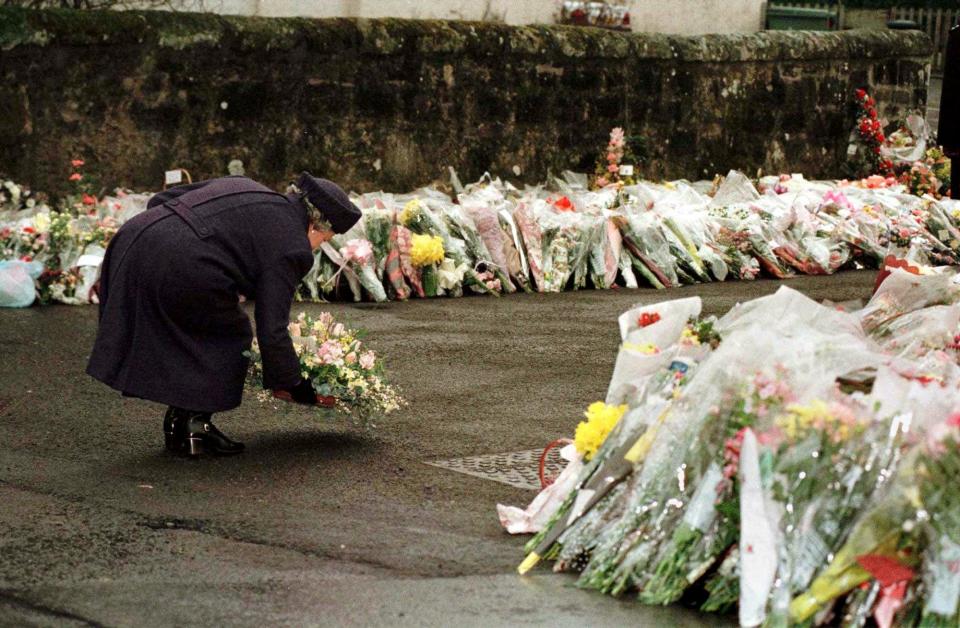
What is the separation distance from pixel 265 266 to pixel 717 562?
2300 mm

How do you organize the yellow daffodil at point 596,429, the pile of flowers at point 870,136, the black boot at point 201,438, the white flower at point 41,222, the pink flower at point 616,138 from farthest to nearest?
the pile of flowers at point 870,136 → the pink flower at point 616,138 → the white flower at point 41,222 → the black boot at point 201,438 → the yellow daffodil at point 596,429

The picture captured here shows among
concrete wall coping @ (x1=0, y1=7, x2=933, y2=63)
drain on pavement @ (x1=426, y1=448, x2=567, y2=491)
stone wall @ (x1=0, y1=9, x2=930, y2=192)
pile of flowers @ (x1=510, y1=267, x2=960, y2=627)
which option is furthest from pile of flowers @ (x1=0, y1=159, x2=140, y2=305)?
pile of flowers @ (x1=510, y1=267, x2=960, y2=627)

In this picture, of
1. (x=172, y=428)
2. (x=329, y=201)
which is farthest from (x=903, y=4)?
(x=172, y=428)

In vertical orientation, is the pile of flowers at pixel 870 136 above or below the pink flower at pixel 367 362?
below

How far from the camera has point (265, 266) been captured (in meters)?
5.99

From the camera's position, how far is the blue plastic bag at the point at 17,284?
982cm

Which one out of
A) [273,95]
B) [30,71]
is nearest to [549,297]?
[273,95]

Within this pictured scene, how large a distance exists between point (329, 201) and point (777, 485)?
2525mm

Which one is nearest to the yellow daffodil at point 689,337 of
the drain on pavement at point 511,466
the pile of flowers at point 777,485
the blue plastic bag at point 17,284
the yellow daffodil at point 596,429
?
the pile of flowers at point 777,485

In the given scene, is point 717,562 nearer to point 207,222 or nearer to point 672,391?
point 672,391

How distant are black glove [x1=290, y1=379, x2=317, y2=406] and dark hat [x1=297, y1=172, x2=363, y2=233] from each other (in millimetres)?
617

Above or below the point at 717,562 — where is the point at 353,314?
below

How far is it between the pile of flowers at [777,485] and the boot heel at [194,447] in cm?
179

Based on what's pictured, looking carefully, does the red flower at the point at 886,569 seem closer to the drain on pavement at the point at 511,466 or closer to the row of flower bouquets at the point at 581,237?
the drain on pavement at the point at 511,466
